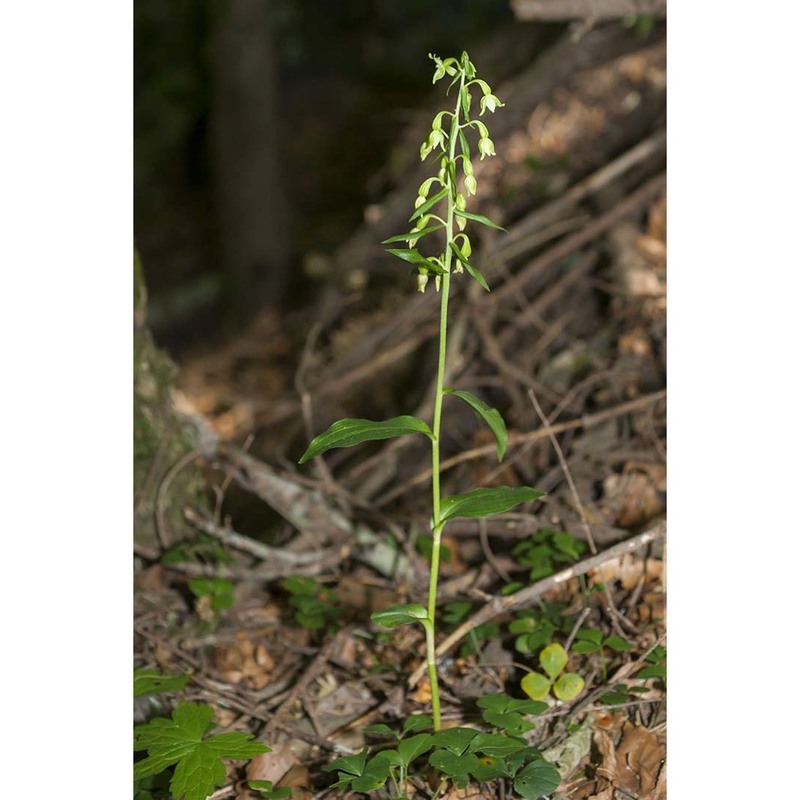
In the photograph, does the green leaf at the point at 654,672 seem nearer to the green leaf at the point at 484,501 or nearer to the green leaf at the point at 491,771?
the green leaf at the point at 491,771

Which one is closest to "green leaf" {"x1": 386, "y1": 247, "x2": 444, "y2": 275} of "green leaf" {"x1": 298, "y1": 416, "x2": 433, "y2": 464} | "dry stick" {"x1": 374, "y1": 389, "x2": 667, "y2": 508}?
"green leaf" {"x1": 298, "y1": 416, "x2": 433, "y2": 464}

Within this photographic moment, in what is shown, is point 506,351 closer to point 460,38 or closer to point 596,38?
point 596,38

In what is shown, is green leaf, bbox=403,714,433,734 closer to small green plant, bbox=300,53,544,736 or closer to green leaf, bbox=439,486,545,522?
small green plant, bbox=300,53,544,736

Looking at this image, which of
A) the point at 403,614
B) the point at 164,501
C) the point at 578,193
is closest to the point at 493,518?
the point at 164,501

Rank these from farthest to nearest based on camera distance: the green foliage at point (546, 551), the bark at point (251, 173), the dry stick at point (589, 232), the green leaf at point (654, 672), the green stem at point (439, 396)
Result: 1. the bark at point (251, 173)
2. the dry stick at point (589, 232)
3. the green foliage at point (546, 551)
4. the green leaf at point (654, 672)
5. the green stem at point (439, 396)

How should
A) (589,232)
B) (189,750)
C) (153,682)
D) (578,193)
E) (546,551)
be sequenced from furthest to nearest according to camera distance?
(578,193), (589,232), (546,551), (153,682), (189,750)

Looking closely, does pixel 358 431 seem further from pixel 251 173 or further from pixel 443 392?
pixel 251 173

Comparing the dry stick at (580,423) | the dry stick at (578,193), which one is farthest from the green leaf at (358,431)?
the dry stick at (578,193)
